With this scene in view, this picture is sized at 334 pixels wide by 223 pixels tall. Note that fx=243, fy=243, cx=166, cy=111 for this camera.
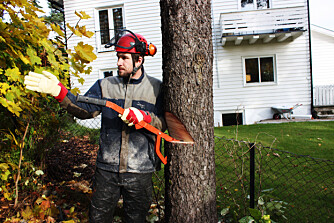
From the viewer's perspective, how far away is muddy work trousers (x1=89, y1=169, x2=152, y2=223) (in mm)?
2145

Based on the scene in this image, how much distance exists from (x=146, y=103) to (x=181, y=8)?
865 mm

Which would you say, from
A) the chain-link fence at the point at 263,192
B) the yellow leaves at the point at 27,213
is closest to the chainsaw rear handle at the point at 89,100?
the chain-link fence at the point at 263,192

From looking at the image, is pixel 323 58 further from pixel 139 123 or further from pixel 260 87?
pixel 139 123

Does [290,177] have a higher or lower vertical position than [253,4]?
lower

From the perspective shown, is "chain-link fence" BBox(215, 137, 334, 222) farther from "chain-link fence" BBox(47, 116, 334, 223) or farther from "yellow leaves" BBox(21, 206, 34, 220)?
"yellow leaves" BBox(21, 206, 34, 220)

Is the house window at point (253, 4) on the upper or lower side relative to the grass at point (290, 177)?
upper

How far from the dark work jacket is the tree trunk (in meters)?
0.18

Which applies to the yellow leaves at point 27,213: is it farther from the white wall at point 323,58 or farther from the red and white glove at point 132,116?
the white wall at point 323,58

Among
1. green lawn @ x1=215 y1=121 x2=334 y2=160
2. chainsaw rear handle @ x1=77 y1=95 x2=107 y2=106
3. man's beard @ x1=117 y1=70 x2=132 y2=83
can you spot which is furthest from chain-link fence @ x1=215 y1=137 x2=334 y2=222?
chainsaw rear handle @ x1=77 y1=95 x2=107 y2=106

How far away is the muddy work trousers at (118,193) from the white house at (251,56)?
8.93 metres

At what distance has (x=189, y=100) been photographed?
206cm

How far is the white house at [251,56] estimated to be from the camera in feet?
33.9

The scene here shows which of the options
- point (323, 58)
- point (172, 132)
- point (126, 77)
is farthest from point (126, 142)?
point (323, 58)

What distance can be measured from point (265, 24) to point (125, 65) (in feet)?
32.4
